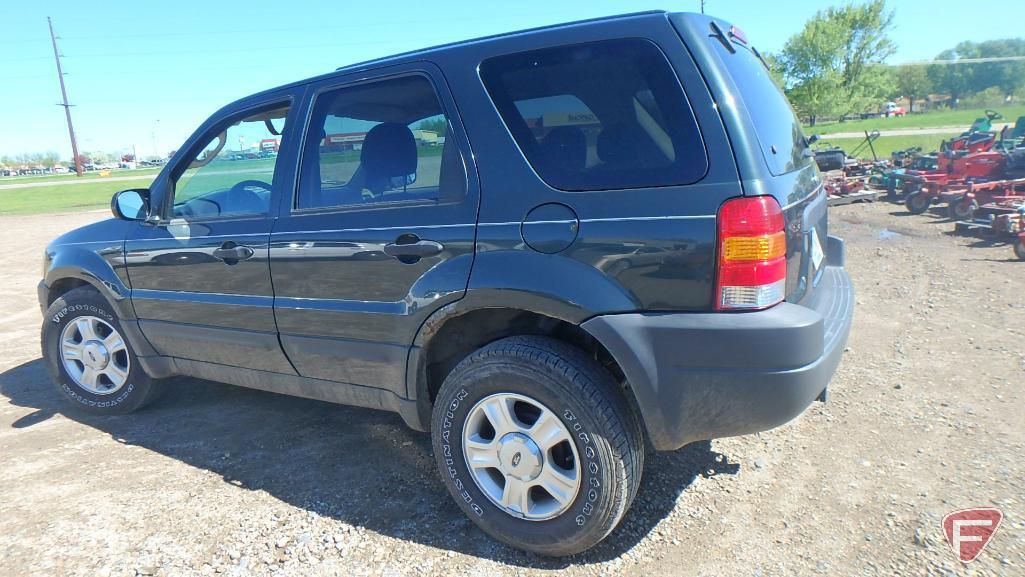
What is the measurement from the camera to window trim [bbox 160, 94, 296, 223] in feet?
10.3

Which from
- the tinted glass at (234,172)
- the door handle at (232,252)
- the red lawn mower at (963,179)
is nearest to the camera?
the door handle at (232,252)

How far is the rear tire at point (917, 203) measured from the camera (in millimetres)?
11516

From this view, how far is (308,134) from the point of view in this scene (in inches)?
121

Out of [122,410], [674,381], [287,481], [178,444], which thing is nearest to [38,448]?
[122,410]

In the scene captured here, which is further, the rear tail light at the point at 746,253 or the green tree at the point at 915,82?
the green tree at the point at 915,82

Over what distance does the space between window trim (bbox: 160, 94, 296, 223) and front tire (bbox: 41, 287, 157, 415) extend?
0.88 metres

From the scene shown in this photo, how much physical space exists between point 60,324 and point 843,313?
4.69m

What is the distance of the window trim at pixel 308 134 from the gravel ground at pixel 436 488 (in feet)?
4.58

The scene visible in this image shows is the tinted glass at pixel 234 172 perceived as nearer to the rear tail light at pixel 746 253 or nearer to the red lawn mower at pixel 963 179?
the rear tail light at pixel 746 253

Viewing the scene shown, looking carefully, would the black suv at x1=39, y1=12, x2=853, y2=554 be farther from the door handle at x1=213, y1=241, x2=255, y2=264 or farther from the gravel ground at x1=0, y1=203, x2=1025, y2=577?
the gravel ground at x1=0, y1=203, x2=1025, y2=577

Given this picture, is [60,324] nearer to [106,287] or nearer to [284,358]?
[106,287]

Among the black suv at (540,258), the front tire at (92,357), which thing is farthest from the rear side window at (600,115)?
the front tire at (92,357)

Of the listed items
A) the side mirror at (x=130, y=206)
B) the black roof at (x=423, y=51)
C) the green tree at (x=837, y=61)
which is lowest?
the side mirror at (x=130, y=206)

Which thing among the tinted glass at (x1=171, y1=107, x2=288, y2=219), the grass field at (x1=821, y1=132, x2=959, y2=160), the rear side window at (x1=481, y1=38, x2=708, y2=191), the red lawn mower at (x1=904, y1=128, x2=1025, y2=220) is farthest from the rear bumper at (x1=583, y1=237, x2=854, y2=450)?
the grass field at (x1=821, y1=132, x2=959, y2=160)
